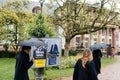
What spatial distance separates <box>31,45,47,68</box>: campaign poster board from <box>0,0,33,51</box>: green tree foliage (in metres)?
23.7

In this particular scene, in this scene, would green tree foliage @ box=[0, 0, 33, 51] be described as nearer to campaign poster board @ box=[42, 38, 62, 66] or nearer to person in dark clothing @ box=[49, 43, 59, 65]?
campaign poster board @ box=[42, 38, 62, 66]

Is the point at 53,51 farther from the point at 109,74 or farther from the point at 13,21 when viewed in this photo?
the point at 13,21

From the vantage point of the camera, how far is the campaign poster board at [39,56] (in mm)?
13562

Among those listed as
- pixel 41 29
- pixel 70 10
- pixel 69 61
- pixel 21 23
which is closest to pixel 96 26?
pixel 70 10

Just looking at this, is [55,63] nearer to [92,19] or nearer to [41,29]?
[41,29]

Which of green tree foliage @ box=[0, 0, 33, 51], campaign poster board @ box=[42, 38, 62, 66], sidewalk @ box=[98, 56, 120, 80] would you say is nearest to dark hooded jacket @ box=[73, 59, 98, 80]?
campaign poster board @ box=[42, 38, 62, 66]

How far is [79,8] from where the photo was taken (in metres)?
35.8

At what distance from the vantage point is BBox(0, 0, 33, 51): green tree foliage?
3762 centimetres

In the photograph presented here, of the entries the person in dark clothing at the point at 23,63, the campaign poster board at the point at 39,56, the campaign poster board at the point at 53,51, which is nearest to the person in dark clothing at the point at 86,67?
the person in dark clothing at the point at 23,63

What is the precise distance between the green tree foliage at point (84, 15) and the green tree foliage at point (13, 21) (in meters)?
4.45

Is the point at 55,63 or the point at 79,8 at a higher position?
the point at 79,8

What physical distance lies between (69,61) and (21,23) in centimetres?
1323

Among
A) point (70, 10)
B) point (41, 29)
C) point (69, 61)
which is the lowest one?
point (69, 61)

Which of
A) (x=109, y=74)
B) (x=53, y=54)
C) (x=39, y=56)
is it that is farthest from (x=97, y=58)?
Result: (x=109, y=74)
